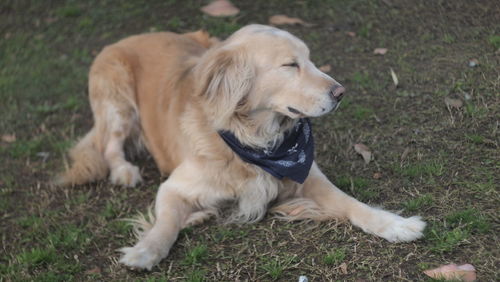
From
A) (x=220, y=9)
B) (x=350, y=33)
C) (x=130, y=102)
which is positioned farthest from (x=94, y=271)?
(x=220, y=9)

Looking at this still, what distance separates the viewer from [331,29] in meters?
6.44

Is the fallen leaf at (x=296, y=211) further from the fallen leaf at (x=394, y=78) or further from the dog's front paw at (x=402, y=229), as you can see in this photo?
the fallen leaf at (x=394, y=78)

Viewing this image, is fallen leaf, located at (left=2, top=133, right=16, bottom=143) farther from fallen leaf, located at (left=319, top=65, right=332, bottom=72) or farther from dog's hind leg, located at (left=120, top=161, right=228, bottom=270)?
fallen leaf, located at (left=319, top=65, right=332, bottom=72)

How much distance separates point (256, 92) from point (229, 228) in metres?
0.93

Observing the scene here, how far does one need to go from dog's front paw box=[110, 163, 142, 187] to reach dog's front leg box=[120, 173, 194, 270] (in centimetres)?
73

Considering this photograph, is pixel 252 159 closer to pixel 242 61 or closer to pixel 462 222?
pixel 242 61

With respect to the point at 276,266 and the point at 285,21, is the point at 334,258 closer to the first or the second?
the point at 276,266

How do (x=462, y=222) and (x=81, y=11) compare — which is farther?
(x=81, y=11)

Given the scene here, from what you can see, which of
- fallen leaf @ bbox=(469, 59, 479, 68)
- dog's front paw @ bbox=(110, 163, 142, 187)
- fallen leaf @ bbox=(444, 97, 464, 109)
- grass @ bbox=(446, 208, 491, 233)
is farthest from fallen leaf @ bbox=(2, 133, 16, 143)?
fallen leaf @ bbox=(469, 59, 479, 68)

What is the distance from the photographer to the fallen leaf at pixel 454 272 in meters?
2.99

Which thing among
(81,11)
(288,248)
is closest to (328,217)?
(288,248)

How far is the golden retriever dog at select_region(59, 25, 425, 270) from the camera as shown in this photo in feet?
11.7

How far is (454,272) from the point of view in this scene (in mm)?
3021

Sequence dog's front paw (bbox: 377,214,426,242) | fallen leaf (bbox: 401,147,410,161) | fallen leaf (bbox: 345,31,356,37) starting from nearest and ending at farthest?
dog's front paw (bbox: 377,214,426,242) < fallen leaf (bbox: 401,147,410,161) < fallen leaf (bbox: 345,31,356,37)
